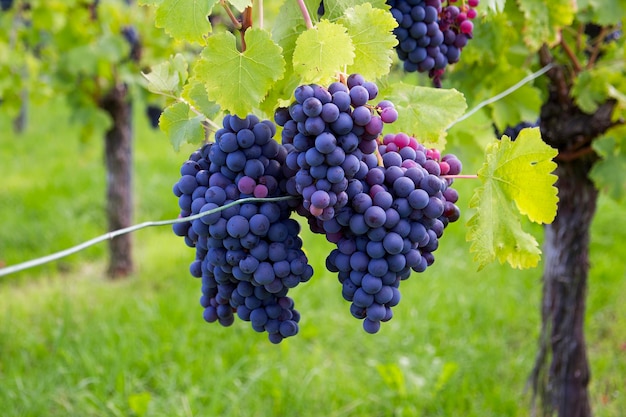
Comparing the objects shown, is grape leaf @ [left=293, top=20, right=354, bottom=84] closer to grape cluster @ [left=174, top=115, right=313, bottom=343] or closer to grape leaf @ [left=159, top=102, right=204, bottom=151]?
grape cluster @ [left=174, top=115, right=313, bottom=343]

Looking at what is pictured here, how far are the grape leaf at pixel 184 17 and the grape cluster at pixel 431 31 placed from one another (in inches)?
19.8

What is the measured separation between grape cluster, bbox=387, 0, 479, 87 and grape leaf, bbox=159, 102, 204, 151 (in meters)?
0.54

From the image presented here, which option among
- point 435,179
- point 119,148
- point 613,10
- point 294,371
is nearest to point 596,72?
point 613,10

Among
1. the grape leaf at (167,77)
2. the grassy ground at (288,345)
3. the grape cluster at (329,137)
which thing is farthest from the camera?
the grassy ground at (288,345)

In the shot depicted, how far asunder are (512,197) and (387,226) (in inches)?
11.0

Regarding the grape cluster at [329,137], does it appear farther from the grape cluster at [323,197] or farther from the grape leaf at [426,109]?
the grape leaf at [426,109]

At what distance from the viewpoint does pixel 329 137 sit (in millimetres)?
1012

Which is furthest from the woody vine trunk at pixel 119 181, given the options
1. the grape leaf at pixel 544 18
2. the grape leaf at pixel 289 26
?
the grape leaf at pixel 289 26

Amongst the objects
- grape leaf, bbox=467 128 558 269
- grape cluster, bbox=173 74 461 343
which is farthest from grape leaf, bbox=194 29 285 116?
grape leaf, bbox=467 128 558 269

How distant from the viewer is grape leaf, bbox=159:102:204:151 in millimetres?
1234

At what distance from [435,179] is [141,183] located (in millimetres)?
5692

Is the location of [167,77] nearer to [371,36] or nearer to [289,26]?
[289,26]

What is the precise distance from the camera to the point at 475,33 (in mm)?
1882

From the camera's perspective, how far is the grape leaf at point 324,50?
1.07m
